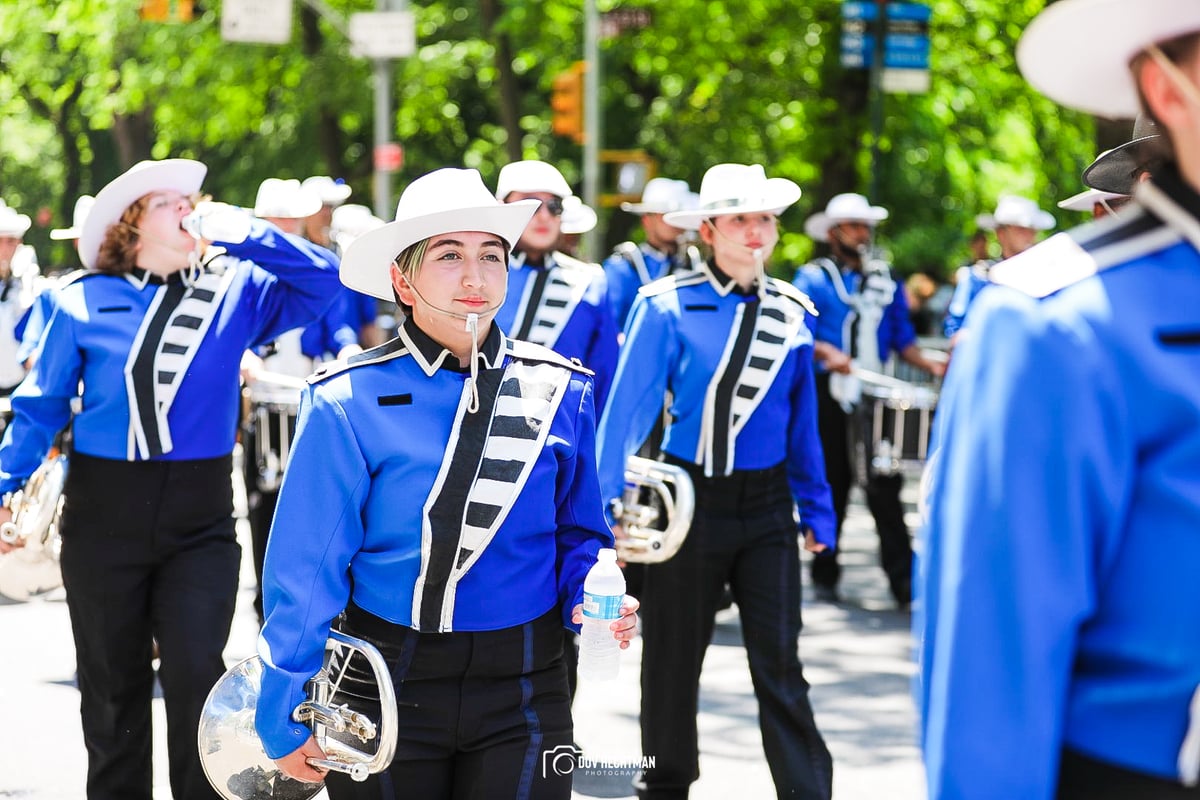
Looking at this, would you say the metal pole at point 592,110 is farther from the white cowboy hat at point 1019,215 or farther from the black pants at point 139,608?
the black pants at point 139,608

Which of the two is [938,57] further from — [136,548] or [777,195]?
[136,548]

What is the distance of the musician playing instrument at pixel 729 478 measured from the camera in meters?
5.72

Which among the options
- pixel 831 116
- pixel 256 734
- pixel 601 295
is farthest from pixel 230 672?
pixel 831 116

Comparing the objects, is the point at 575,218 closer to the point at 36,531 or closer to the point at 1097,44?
the point at 36,531

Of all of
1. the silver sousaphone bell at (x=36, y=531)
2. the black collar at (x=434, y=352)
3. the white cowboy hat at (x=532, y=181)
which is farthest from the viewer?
the white cowboy hat at (x=532, y=181)

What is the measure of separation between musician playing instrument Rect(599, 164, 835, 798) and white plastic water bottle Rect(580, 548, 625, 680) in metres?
1.87

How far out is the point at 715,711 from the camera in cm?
784

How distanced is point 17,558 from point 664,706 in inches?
87.5

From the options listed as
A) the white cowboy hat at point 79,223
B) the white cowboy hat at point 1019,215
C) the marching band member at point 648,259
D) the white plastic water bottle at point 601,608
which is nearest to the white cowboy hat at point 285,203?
the marching band member at point 648,259

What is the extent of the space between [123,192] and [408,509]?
2490 millimetres

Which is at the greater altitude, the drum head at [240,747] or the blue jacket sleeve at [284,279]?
the blue jacket sleeve at [284,279]

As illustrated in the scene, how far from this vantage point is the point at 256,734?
3959mm

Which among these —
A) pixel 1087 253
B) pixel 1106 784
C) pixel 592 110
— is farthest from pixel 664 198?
pixel 1106 784

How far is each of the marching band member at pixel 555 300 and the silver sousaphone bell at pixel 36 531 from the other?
2.52 metres
